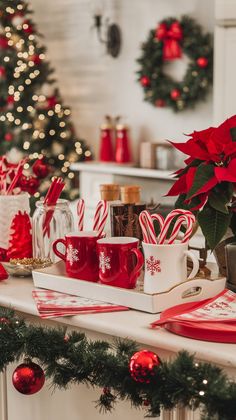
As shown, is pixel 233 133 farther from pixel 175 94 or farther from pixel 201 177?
pixel 175 94

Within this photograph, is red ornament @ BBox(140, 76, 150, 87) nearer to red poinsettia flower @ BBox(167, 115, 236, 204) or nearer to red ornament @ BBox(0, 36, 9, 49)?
red ornament @ BBox(0, 36, 9, 49)

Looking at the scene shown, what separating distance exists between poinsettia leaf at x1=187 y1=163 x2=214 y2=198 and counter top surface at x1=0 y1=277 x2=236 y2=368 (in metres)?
0.33

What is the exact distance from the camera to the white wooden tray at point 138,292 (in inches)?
71.1

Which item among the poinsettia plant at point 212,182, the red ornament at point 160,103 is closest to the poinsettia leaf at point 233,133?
the poinsettia plant at point 212,182

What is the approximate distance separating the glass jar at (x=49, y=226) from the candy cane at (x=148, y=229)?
448 millimetres

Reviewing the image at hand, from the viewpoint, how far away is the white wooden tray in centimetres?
181

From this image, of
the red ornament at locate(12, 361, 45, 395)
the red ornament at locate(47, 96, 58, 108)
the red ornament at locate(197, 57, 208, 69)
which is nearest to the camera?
the red ornament at locate(12, 361, 45, 395)

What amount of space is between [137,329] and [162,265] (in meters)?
0.20

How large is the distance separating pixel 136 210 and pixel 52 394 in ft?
1.82

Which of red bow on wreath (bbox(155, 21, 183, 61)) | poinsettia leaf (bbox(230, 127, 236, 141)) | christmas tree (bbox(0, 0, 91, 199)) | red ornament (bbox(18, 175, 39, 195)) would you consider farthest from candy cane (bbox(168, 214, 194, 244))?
christmas tree (bbox(0, 0, 91, 199))

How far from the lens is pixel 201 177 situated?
6.25 feet

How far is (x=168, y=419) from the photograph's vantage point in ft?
5.45

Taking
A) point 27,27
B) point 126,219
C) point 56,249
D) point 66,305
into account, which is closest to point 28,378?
point 66,305

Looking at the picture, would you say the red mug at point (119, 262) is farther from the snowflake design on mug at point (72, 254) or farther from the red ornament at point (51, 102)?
the red ornament at point (51, 102)
